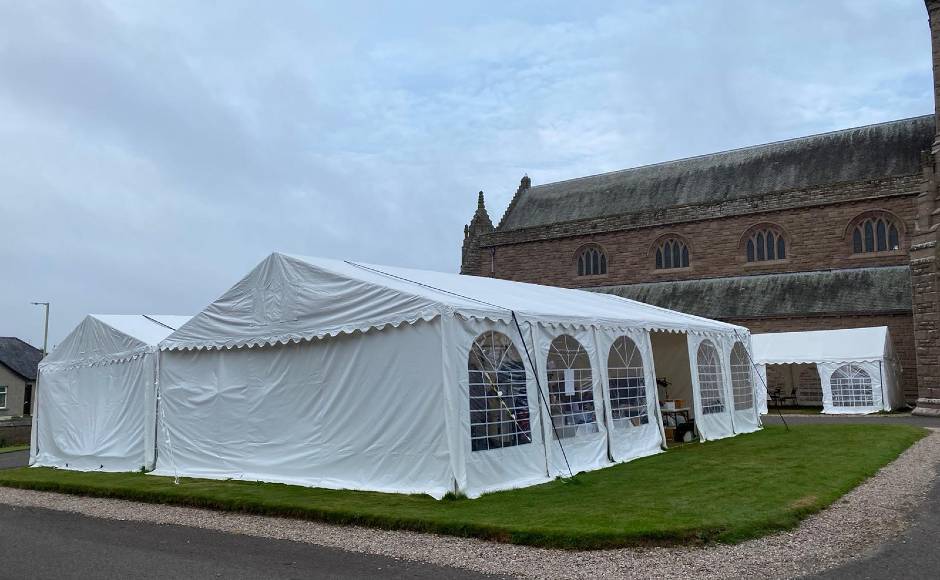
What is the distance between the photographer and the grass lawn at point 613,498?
20.4 feet

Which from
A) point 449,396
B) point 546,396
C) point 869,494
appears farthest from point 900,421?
point 449,396

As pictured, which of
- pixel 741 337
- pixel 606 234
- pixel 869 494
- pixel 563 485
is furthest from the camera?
pixel 606 234

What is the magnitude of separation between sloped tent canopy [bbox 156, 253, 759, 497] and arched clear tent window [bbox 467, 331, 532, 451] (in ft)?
0.06

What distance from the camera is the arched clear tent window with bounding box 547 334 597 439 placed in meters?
9.71

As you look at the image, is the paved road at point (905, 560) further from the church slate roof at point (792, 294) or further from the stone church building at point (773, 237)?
the church slate roof at point (792, 294)

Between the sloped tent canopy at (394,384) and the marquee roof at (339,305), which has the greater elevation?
the marquee roof at (339,305)

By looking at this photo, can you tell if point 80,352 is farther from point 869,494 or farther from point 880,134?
point 880,134

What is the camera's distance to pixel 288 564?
5.79 metres

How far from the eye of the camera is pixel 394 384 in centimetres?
873

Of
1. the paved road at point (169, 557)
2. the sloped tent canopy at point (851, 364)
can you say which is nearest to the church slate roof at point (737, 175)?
the sloped tent canopy at point (851, 364)

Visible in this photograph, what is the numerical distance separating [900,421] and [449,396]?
1545 centimetres

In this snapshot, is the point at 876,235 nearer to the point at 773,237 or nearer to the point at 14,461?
the point at 773,237

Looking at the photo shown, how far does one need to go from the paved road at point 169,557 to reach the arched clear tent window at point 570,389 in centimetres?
412

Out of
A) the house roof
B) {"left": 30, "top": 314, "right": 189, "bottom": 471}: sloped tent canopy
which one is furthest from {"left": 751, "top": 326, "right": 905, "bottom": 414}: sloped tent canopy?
the house roof
